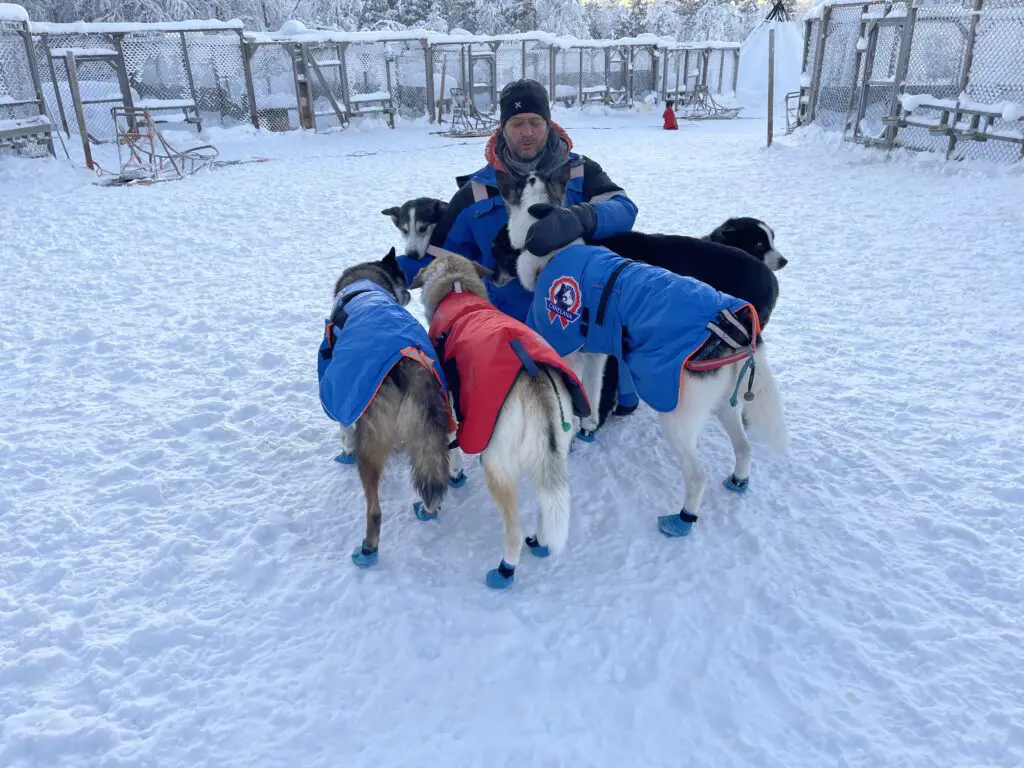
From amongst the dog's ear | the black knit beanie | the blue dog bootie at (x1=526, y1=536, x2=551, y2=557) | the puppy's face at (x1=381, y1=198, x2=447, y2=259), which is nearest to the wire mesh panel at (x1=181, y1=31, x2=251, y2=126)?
the puppy's face at (x1=381, y1=198, x2=447, y2=259)

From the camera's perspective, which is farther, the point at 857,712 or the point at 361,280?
the point at 361,280

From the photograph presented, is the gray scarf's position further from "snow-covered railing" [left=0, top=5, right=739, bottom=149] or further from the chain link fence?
the chain link fence

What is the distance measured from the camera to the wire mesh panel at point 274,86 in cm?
1789

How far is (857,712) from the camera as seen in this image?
1959 mm

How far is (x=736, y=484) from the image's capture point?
3006mm

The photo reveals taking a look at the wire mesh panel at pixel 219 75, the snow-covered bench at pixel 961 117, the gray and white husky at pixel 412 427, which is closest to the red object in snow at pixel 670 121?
the snow-covered bench at pixel 961 117

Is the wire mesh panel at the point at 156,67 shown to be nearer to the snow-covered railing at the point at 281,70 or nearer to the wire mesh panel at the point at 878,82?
the snow-covered railing at the point at 281,70

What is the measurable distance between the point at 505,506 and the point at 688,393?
84 cm

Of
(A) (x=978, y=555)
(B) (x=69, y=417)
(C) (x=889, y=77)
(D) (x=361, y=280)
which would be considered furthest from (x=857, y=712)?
(C) (x=889, y=77)

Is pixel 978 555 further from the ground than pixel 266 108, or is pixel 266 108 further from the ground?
pixel 266 108

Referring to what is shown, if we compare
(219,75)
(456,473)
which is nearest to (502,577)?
(456,473)

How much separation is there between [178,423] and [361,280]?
1448 millimetres

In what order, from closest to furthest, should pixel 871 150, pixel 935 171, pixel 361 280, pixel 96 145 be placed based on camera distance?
1. pixel 361 280
2. pixel 935 171
3. pixel 871 150
4. pixel 96 145

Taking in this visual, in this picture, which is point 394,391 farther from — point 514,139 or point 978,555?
point 978,555
